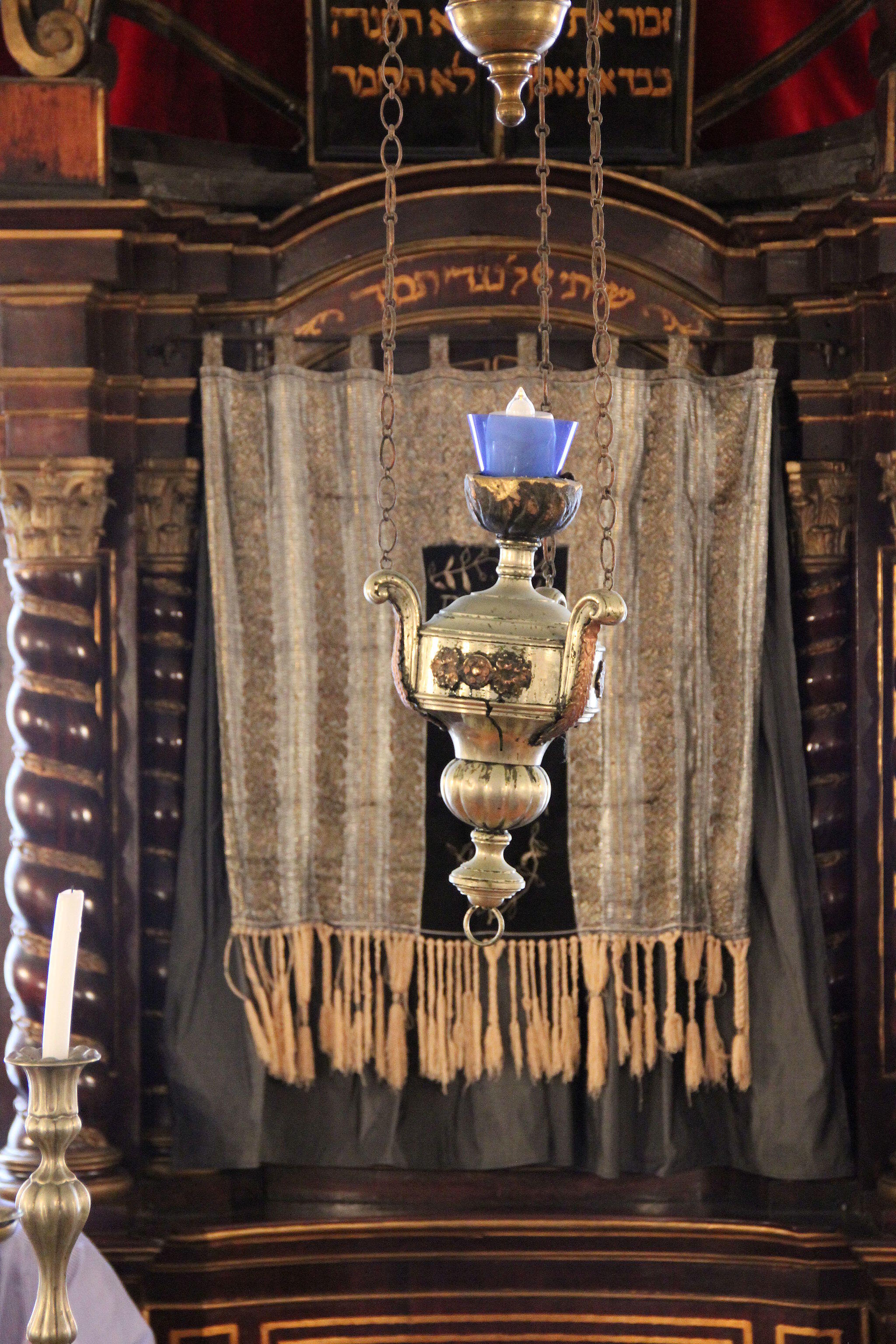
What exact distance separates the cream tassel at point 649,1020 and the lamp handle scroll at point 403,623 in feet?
6.07

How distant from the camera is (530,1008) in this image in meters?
3.74

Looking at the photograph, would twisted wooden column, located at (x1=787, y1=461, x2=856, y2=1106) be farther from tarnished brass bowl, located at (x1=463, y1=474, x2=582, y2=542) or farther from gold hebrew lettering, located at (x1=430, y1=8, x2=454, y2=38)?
tarnished brass bowl, located at (x1=463, y1=474, x2=582, y2=542)

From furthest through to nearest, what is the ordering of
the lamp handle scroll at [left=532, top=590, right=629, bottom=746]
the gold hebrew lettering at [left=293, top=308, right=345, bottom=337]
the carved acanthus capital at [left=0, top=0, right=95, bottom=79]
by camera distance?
the gold hebrew lettering at [left=293, top=308, right=345, bottom=337], the carved acanthus capital at [left=0, top=0, right=95, bottom=79], the lamp handle scroll at [left=532, top=590, right=629, bottom=746]

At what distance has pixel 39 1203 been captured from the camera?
1616mm

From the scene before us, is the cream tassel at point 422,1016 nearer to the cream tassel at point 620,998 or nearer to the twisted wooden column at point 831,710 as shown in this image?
the cream tassel at point 620,998

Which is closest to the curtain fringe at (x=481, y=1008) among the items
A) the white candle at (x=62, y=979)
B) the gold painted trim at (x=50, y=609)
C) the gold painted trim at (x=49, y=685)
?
the gold painted trim at (x=49, y=685)

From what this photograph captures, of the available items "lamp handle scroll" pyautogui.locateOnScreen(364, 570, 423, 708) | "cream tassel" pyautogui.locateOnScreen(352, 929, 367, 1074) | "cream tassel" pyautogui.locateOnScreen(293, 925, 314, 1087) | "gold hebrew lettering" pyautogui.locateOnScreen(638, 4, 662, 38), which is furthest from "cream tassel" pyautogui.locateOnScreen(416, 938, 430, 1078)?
"gold hebrew lettering" pyautogui.locateOnScreen(638, 4, 662, 38)

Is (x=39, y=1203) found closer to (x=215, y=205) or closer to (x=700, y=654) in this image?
(x=700, y=654)

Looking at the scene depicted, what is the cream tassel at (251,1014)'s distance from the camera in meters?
3.71

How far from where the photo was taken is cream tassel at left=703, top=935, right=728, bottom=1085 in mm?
3730

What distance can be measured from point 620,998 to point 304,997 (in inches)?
25.4

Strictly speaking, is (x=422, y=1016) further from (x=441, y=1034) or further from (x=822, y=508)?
(x=822, y=508)

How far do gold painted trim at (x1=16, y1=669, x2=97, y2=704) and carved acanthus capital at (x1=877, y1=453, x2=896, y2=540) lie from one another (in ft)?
5.46

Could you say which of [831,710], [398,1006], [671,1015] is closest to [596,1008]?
[671,1015]
